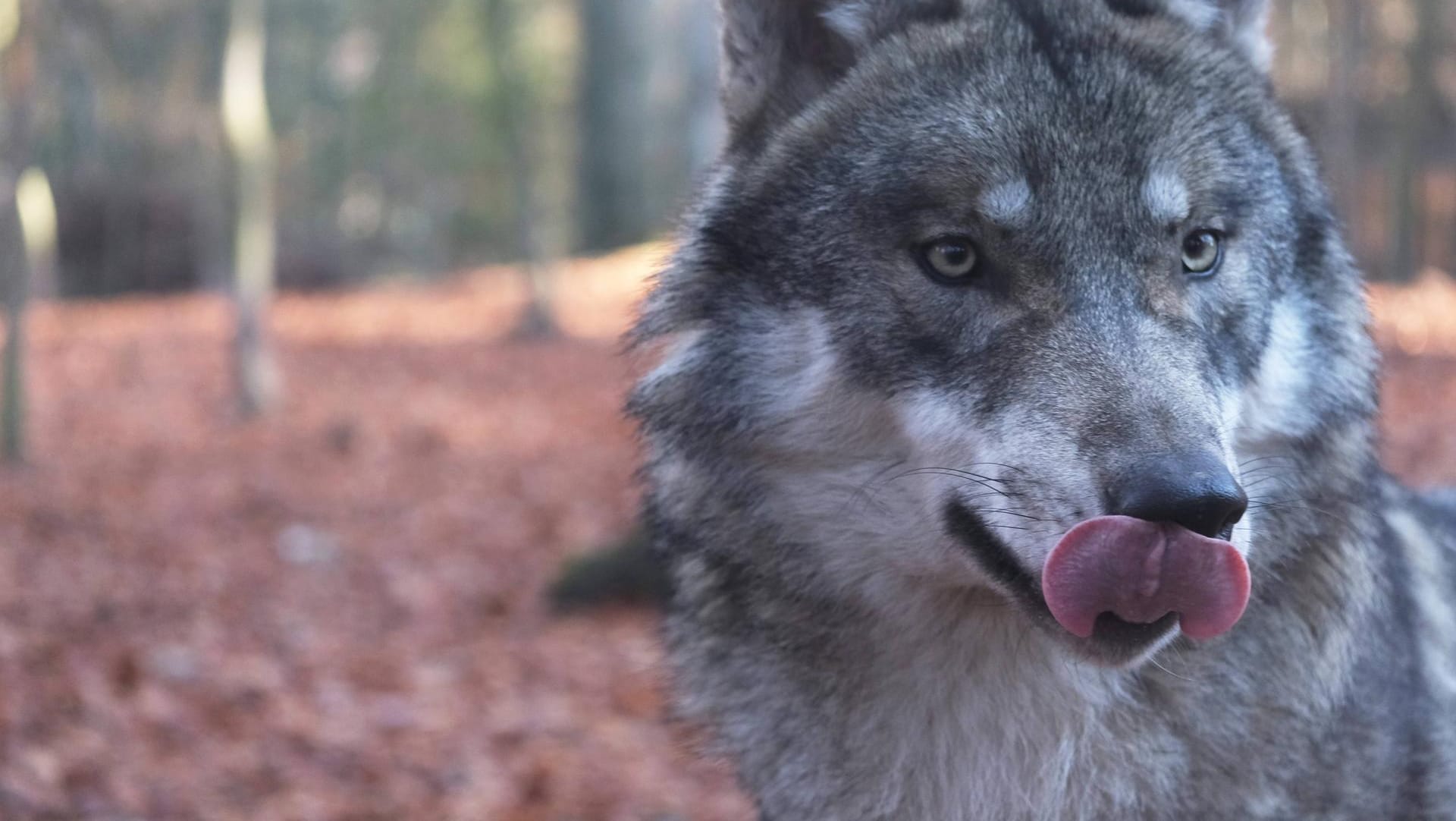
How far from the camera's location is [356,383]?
13.6 metres

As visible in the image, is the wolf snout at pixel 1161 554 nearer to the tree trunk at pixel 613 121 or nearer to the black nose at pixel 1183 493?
the black nose at pixel 1183 493

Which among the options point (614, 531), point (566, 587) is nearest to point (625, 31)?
point (614, 531)

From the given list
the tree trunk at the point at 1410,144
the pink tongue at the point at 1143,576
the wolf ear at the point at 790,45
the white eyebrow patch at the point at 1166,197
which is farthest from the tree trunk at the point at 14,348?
the tree trunk at the point at 1410,144

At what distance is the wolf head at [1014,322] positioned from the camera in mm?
2186

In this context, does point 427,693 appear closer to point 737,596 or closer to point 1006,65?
point 737,596

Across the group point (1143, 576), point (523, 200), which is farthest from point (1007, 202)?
point (523, 200)

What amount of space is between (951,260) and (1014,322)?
0.55ft

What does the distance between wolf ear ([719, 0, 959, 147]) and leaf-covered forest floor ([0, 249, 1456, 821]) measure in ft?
1.39

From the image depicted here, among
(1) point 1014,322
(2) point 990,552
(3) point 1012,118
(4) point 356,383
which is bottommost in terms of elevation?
(4) point 356,383

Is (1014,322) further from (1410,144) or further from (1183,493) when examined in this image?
(1410,144)

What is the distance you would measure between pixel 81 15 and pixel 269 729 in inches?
599

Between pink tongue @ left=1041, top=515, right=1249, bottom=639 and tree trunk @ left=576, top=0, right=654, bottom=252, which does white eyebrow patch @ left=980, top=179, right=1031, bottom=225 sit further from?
tree trunk @ left=576, top=0, right=654, bottom=252

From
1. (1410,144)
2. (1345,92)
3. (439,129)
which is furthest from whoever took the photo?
(439,129)

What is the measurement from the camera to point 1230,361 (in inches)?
97.7
